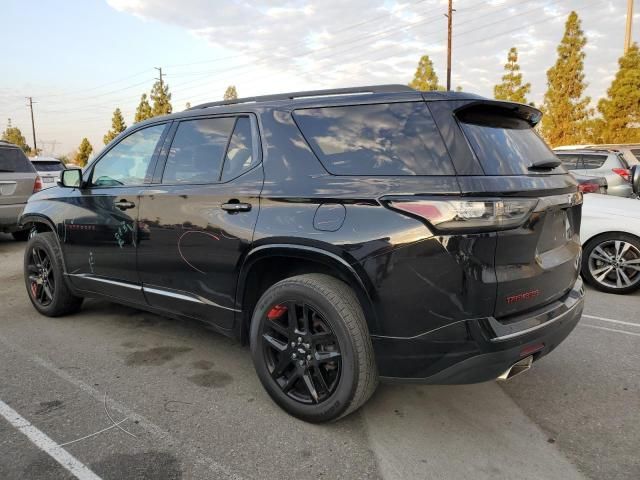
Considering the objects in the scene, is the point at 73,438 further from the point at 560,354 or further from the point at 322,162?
the point at 560,354

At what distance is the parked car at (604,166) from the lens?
1034cm

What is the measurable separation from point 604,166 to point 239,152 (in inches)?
397

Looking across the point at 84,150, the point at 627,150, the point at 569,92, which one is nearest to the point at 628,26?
the point at 569,92

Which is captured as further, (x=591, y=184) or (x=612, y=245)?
(x=591, y=184)

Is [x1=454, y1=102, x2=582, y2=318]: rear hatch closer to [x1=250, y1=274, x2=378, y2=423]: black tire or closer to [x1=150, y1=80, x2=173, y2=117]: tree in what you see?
[x1=250, y1=274, x2=378, y2=423]: black tire

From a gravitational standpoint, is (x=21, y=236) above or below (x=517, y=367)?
below

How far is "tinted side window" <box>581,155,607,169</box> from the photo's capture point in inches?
423

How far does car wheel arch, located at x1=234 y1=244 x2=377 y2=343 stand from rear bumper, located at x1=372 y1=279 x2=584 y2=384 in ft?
0.68

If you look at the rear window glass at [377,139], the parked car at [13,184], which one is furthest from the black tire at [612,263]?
the parked car at [13,184]

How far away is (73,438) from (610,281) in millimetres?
5573

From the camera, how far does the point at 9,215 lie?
8.25 metres

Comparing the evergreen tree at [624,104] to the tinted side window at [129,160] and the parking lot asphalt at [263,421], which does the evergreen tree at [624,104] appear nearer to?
the parking lot asphalt at [263,421]

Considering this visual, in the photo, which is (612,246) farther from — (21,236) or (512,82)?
(512,82)

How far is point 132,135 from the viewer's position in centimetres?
392
